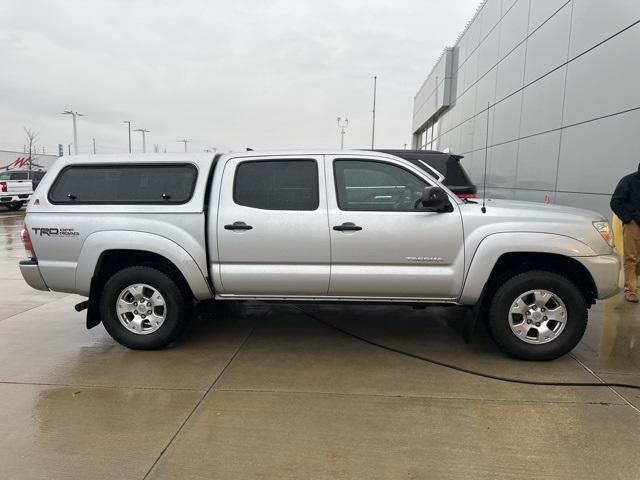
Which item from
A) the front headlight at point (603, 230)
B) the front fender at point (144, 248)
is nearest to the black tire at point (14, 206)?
the front fender at point (144, 248)

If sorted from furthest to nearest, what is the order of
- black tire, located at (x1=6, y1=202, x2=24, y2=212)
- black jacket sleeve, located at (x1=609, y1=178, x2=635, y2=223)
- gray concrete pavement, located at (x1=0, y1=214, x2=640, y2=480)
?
black tire, located at (x1=6, y1=202, x2=24, y2=212) → black jacket sleeve, located at (x1=609, y1=178, x2=635, y2=223) → gray concrete pavement, located at (x1=0, y1=214, x2=640, y2=480)

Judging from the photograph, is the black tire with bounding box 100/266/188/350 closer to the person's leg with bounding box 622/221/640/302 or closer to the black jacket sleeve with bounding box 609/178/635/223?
the black jacket sleeve with bounding box 609/178/635/223

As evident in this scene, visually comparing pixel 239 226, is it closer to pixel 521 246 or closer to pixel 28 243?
pixel 28 243

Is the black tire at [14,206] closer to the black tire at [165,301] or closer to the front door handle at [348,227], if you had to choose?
the black tire at [165,301]

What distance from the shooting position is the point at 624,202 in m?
6.25

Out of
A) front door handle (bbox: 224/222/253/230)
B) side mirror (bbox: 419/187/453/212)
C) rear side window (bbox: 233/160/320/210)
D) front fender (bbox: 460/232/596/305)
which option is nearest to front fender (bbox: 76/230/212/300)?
front door handle (bbox: 224/222/253/230)

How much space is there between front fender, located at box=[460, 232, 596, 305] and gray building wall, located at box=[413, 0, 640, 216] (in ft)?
16.4

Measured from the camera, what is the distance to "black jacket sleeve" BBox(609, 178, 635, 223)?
6207 mm

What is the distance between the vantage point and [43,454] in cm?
298

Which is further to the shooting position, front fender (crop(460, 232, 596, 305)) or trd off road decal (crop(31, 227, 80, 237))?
trd off road decal (crop(31, 227, 80, 237))

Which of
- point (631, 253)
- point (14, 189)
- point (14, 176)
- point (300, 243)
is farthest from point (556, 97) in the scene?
point (14, 176)

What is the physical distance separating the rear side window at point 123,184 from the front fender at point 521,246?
8.89 ft

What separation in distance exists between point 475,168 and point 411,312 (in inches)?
579

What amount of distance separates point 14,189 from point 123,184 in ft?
69.2
